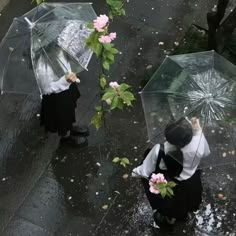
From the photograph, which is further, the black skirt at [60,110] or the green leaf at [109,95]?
the black skirt at [60,110]

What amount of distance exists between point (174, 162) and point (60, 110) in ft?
5.17

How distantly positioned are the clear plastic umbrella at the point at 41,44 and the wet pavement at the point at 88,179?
118cm

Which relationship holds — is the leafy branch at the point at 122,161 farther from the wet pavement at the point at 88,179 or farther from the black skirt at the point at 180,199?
the black skirt at the point at 180,199

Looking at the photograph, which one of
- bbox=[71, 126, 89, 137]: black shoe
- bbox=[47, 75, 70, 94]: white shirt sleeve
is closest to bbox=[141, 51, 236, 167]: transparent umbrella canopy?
bbox=[47, 75, 70, 94]: white shirt sleeve

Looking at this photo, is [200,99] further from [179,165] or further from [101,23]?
[101,23]

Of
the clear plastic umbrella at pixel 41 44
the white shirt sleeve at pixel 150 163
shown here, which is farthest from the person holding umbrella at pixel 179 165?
the clear plastic umbrella at pixel 41 44

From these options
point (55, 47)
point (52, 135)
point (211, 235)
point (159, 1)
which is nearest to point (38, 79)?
point (55, 47)

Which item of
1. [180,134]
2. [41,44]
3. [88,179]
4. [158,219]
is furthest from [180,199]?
[41,44]

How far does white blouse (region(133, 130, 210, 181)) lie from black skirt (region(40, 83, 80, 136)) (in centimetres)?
121

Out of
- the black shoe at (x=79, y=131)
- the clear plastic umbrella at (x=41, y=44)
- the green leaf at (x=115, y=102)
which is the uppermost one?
the clear plastic umbrella at (x=41, y=44)

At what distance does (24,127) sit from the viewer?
648cm

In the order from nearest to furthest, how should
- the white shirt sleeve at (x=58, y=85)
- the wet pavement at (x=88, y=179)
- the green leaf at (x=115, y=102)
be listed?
the green leaf at (x=115, y=102)
the white shirt sleeve at (x=58, y=85)
the wet pavement at (x=88, y=179)

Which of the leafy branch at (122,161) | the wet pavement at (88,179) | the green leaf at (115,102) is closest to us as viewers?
the green leaf at (115,102)

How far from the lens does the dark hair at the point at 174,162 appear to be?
180 inches
